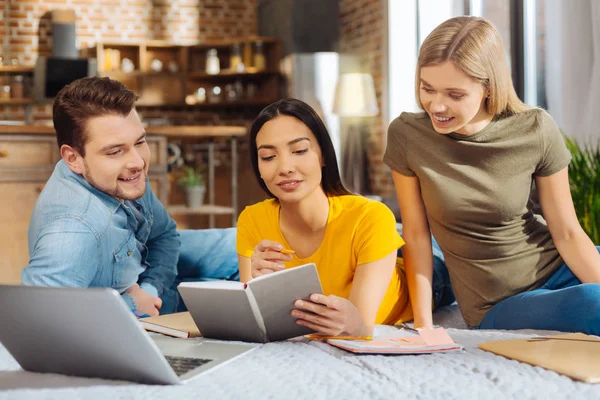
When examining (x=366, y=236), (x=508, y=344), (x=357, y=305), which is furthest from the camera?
(x=366, y=236)

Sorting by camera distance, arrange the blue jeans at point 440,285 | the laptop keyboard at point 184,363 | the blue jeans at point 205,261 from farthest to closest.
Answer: the blue jeans at point 205,261, the blue jeans at point 440,285, the laptop keyboard at point 184,363

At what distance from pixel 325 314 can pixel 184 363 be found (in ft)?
0.97

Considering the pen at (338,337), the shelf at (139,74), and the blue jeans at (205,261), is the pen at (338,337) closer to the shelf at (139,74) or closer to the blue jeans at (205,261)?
the blue jeans at (205,261)

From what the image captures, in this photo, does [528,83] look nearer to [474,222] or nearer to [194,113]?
[474,222]

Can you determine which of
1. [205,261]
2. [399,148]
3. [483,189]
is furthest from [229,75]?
[483,189]

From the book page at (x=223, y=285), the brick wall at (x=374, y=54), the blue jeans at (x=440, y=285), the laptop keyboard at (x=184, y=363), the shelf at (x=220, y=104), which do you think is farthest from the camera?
the shelf at (x=220, y=104)

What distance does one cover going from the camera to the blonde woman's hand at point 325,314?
1335mm

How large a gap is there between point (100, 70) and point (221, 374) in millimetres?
6617

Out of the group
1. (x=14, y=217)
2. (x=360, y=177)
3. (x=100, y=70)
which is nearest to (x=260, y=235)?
(x=14, y=217)

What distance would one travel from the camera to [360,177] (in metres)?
6.22

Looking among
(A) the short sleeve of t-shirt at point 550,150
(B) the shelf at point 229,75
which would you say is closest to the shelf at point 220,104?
(B) the shelf at point 229,75

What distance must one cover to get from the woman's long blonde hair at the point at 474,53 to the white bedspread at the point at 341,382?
78cm

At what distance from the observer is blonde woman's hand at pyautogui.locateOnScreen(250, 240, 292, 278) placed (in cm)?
154

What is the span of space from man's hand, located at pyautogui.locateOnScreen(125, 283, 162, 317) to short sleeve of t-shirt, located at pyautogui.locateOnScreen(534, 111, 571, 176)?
3.46ft
